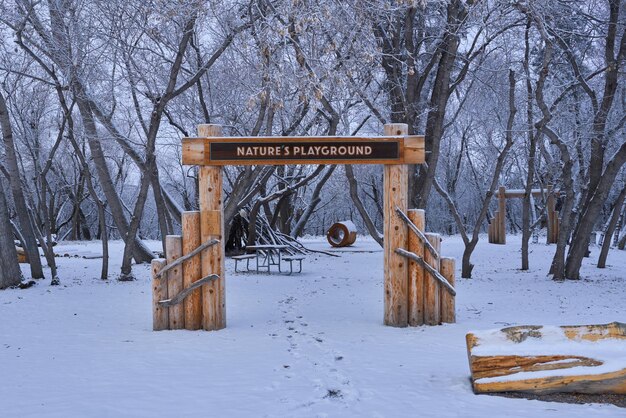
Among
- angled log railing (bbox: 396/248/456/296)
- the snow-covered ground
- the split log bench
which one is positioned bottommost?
the snow-covered ground

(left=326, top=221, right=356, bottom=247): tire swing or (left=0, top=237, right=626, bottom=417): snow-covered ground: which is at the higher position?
(left=326, top=221, right=356, bottom=247): tire swing

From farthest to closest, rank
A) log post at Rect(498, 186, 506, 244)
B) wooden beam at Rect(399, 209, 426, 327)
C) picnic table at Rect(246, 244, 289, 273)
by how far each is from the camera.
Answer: log post at Rect(498, 186, 506, 244) < picnic table at Rect(246, 244, 289, 273) < wooden beam at Rect(399, 209, 426, 327)

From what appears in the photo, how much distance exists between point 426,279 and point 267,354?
8.35 feet

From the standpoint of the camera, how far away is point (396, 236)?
26.1 feet

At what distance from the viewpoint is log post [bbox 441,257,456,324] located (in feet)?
26.3

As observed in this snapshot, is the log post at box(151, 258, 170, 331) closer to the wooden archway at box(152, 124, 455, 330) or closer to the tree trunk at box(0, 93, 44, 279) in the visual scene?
the wooden archway at box(152, 124, 455, 330)

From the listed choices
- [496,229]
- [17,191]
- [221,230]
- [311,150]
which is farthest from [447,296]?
[496,229]

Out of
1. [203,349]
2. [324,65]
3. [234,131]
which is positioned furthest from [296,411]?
[234,131]

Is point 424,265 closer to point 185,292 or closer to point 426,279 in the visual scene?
point 426,279

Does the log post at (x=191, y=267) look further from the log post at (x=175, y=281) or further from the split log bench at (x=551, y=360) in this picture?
the split log bench at (x=551, y=360)

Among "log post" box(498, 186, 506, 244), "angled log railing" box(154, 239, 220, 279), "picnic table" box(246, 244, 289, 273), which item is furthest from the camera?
"log post" box(498, 186, 506, 244)

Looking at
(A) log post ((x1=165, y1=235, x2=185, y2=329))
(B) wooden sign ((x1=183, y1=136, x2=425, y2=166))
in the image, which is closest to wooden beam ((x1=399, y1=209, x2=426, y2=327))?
(B) wooden sign ((x1=183, y1=136, x2=425, y2=166))

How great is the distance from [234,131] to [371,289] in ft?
25.5

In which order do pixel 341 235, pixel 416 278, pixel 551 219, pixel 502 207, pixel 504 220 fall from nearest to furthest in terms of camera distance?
pixel 416 278 < pixel 502 207 < pixel 551 219 < pixel 504 220 < pixel 341 235
